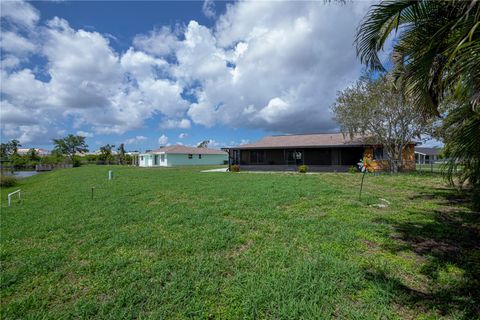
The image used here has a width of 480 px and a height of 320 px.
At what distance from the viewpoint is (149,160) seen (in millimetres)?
40406

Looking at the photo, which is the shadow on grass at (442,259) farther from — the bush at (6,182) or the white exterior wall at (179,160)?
the white exterior wall at (179,160)

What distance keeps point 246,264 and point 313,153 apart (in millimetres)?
20257

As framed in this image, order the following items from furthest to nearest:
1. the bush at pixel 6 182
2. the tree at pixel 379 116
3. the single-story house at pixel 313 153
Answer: the single-story house at pixel 313 153 → the bush at pixel 6 182 → the tree at pixel 379 116

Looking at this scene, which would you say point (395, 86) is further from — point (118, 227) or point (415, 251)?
point (118, 227)

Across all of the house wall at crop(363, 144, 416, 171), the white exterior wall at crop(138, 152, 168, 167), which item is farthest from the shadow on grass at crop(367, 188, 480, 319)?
the white exterior wall at crop(138, 152, 168, 167)

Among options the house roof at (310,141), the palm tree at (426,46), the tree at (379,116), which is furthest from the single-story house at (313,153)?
the palm tree at (426,46)

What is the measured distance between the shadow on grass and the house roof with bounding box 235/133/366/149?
14106mm

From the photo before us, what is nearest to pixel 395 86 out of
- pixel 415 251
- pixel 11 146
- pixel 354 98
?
pixel 415 251

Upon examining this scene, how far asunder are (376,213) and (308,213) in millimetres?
1731

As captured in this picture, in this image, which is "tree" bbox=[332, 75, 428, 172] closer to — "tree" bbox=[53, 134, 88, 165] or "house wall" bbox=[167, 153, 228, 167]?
"house wall" bbox=[167, 153, 228, 167]

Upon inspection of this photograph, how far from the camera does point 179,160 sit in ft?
126

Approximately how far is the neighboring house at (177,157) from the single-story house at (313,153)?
47.9ft

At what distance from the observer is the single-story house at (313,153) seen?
1961 centimetres

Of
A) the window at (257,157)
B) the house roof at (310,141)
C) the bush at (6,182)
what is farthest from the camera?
the window at (257,157)
